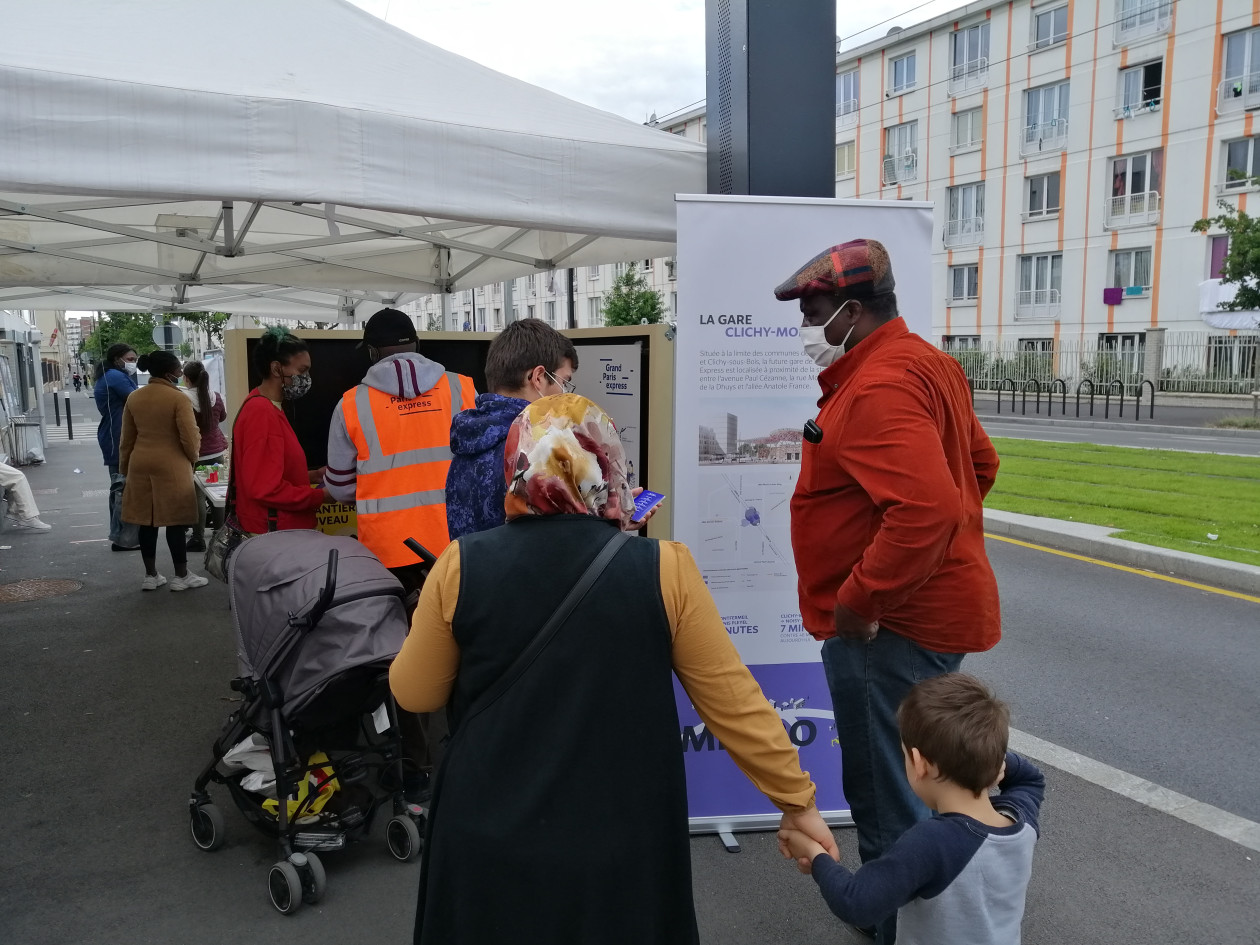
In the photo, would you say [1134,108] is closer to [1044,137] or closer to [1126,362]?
[1044,137]

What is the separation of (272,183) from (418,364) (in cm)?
105

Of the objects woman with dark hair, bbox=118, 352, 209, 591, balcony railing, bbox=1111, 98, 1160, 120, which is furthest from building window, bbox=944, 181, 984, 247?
woman with dark hair, bbox=118, 352, 209, 591

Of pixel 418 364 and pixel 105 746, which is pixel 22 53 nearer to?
pixel 418 364

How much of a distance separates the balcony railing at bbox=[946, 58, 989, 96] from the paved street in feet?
118

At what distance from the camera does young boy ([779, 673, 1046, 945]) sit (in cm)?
186

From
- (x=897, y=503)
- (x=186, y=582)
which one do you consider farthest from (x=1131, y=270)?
(x=897, y=503)

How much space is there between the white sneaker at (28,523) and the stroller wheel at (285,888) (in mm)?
9285

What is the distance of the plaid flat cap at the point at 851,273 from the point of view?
2570 millimetres

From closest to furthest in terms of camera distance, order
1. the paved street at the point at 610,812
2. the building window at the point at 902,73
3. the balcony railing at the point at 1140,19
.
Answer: the paved street at the point at 610,812, the balcony railing at the point at 1140,19, the building window at the point at 902,73

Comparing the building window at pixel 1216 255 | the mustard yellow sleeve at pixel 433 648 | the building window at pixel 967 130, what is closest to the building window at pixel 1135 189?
the building window at pixel 1216 255

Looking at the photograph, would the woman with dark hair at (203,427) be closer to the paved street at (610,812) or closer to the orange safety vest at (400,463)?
the paved street at (610,812)

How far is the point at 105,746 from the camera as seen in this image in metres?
4.74

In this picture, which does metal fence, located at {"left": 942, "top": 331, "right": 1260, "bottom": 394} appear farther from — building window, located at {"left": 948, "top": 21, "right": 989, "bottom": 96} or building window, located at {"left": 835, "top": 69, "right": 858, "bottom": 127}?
building window, located at {"left": 835, "top": 69, "right": 858, "bottom": 127}

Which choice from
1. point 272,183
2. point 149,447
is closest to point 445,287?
point 149,447
